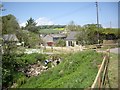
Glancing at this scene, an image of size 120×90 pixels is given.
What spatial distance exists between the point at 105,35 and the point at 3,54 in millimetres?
21968

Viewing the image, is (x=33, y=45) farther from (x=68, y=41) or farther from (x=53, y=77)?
(x=53, y=77)

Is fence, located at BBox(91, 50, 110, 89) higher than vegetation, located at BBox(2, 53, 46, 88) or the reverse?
higher

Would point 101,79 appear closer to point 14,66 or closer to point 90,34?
point 14,66

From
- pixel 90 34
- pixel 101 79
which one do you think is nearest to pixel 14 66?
pixel 90 34

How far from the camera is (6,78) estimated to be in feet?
66.1

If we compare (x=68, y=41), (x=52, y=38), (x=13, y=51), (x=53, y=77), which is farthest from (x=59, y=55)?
(x=52, y=38)

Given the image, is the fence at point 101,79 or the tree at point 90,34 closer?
the fence at point 101,79

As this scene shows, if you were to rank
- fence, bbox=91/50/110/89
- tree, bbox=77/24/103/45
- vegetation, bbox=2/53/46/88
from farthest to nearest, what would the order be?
tree, bbox=77/24/103/45 → vegetation, bbox=2/53/46/88 → fence, bbox=91/50/110/89

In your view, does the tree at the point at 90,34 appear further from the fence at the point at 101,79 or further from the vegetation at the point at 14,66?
the fence at the point at 101,79

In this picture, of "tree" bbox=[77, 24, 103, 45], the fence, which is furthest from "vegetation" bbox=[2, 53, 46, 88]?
the fence

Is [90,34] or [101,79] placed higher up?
[90,34]

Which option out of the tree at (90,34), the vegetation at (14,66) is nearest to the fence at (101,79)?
the vegetation at (14,66)

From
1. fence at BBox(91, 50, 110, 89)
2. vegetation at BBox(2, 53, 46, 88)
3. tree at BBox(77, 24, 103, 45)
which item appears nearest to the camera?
fence at BBox(91, 50, 110, 89)

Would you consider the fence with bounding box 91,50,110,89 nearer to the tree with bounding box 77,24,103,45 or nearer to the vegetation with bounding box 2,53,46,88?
the vegetation with bounding box 2,53,46,88
